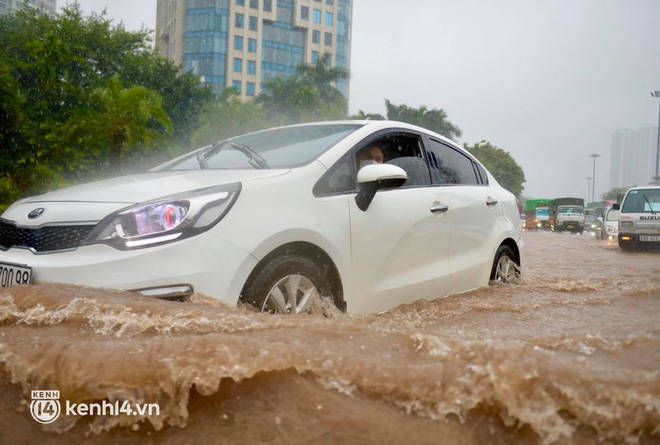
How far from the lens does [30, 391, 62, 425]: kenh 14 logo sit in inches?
72.9

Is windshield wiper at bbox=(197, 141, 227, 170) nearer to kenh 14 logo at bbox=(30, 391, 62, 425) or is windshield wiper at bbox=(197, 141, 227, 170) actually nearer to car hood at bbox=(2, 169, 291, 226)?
car hood at bbox=(2, 169, 291, 226)

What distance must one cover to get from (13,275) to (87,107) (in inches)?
526

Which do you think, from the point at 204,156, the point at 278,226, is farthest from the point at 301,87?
the point at 278,226

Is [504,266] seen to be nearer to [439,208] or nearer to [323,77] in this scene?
[439,208]

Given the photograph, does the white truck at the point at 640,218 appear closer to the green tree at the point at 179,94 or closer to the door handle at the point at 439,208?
the door handle at the point at 439,208

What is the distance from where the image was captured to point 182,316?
2.31m

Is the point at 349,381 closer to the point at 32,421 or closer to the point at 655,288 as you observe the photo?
the point at 32,421

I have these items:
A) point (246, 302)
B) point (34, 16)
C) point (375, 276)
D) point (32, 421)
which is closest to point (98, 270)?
point (246, 302)

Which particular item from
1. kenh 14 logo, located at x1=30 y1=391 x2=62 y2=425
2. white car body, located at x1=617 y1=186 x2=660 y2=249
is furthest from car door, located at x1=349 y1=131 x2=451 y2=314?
white car body, located at x1=617 y1=186 x2=660 y2=249

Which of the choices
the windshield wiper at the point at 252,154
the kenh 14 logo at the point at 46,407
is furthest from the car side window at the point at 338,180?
the kenh 14 logo at the point at 46,407

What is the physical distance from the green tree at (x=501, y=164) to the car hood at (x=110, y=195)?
216ft

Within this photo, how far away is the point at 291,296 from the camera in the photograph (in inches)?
117

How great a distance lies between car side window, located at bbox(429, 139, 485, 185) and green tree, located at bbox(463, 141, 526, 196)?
63.7m

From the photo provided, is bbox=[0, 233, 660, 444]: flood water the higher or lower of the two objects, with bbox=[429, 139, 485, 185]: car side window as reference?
lower
